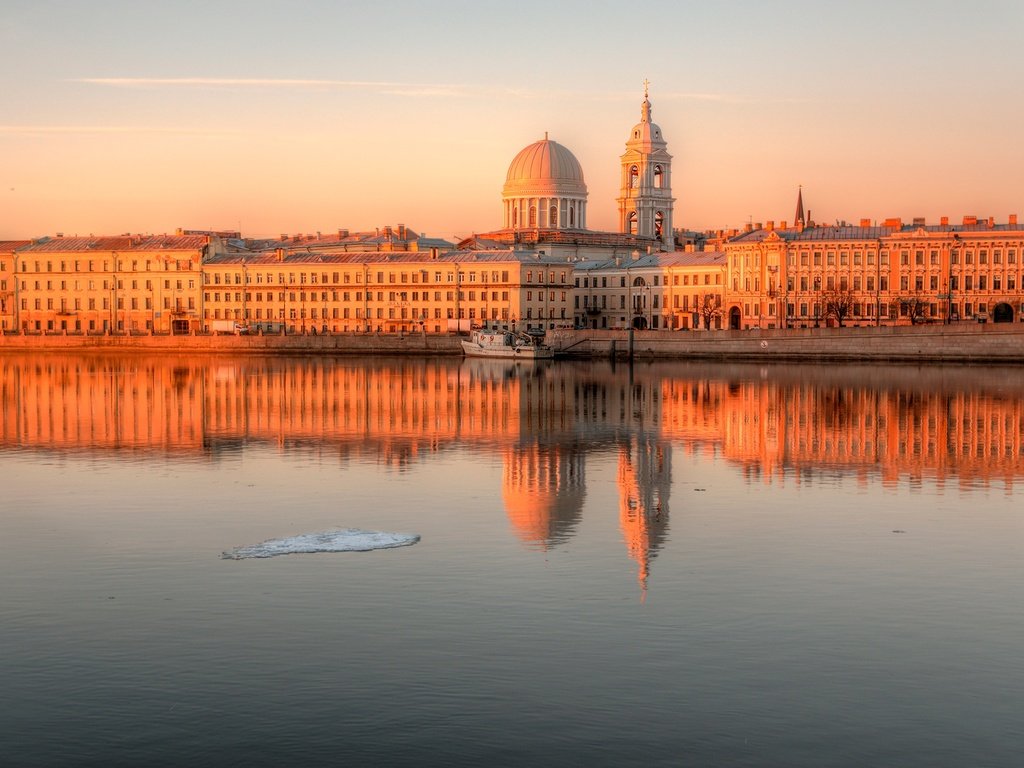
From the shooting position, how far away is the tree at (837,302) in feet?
301

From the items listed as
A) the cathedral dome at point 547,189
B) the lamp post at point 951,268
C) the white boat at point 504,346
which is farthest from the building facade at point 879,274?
the cathedral dome at point 547,189

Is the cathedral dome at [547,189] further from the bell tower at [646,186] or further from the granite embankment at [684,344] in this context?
the granite embankment at [684,344]

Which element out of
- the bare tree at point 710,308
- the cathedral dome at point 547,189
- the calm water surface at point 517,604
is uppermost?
the cathedral dome at point 547,189

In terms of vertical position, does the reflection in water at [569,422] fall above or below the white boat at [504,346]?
below

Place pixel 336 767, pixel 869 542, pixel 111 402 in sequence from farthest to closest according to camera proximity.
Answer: pixel 111 402, pixel 869 542, pixel 336 767

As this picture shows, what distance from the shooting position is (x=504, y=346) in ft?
271

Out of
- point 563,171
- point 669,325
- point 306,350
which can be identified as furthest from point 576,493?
point 563,171

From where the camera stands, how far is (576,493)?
75.7 ft

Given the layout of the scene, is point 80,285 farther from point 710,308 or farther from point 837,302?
point 837,302

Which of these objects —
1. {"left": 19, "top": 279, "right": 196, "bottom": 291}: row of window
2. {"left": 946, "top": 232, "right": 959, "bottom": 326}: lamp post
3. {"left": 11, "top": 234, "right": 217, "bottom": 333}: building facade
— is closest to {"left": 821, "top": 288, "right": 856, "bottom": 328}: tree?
{"left": 946, "top": 232, "right": 959, "bottom": 326}: lamp post

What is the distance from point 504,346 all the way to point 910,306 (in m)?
27.0

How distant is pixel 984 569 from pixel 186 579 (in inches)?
356

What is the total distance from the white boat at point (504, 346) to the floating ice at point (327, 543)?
61.2 m

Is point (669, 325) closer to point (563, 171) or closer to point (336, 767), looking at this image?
point (563, 171)
